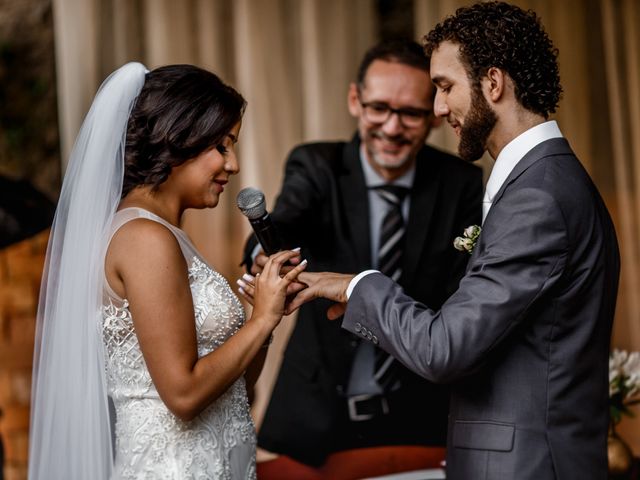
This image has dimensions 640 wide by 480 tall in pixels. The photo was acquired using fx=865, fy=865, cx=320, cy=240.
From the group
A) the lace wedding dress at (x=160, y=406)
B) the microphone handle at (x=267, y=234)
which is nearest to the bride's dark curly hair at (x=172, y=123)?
the lace wedding dress at (x=160, y=406)

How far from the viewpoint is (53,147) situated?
514 cm

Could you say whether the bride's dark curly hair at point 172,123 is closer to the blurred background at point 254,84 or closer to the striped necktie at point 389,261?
the striped necktie at point 389,261

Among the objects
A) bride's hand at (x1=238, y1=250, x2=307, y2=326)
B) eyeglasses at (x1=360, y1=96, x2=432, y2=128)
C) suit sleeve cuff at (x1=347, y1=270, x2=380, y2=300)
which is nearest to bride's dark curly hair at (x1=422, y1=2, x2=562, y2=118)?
suit sleeve cuff at (x1=347, y1=270, x2=380, y2=300)

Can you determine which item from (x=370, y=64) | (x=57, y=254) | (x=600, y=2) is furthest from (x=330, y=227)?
(x=600, y=2)

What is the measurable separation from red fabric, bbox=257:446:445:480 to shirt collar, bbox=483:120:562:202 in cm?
139

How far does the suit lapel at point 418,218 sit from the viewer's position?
3.28m

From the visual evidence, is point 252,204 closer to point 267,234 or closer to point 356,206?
point 267,234

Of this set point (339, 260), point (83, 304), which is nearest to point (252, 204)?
point (83, 304)

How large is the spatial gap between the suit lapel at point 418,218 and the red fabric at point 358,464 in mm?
645

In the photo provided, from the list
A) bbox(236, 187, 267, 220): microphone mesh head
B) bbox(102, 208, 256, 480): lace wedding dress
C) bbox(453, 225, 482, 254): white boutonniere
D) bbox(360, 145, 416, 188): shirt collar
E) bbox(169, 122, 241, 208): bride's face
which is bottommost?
bbox(102, 208, 256, 480): lace wedding dress

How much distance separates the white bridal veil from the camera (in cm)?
223

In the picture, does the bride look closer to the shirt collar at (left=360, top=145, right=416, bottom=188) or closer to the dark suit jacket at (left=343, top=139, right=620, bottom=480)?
the dark suit jacket at (left=343, top=139, right=620, bottom=480)

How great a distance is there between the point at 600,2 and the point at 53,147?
3283 millimetres

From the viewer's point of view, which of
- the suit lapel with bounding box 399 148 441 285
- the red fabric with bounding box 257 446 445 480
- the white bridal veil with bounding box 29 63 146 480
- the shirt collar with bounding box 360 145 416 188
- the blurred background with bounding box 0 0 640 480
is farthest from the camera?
the blurred background with bounding box 0 0 640 480
